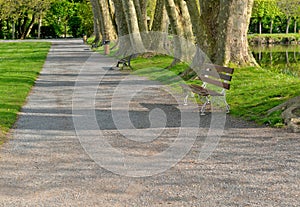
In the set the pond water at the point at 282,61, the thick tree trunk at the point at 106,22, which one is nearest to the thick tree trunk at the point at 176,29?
the pond water at the point at 282,61

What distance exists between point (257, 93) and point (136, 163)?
6746 mm

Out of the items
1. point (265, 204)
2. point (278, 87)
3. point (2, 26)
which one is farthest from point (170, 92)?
point (2, 26)

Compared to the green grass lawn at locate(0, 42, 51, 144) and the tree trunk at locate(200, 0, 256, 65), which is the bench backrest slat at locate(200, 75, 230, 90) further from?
the green grass lawn at locate(0, 42, 51, 144)

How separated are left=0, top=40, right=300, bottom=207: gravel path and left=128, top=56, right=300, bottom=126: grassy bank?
1.69ft

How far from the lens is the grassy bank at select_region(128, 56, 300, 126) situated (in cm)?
1105

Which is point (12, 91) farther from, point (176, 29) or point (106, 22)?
point (106, 22)

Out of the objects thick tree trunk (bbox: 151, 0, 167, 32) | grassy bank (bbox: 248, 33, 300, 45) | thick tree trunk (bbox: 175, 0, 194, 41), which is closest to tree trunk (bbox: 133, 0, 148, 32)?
thick tree trunk (bbox: 151, 0, 167, 32)

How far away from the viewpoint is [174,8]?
849 inches

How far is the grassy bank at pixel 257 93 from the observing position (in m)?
11.1

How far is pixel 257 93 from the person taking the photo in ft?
44.5

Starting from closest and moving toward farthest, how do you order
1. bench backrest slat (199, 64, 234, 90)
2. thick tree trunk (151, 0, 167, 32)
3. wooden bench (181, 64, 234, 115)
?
wooden bench (181, 64, 234, 115) → bench backrest slat (199, 64, 234, 90) → thick tree trunk (151, 0, 167, 32)

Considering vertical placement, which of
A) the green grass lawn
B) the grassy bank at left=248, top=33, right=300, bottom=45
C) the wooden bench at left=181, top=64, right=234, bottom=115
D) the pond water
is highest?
the wooden bench at left=181, top=64, right=234, bottom=115

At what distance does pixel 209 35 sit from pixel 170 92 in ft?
9.47

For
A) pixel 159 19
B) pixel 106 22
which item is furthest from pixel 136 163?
pixel 106 22
